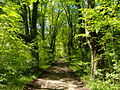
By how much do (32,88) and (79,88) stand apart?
2.91m

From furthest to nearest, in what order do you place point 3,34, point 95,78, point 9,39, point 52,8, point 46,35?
1. point 46,35
2. point 52,8
3. point 95,78
4. point 9,39
5. point 3,34

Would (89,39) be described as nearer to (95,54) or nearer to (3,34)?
(95,54)

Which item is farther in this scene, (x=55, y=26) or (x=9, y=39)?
(x=55, y=26)

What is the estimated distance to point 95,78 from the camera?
8109 mm

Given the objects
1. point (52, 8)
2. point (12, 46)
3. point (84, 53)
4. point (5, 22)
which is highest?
point (52, 8)

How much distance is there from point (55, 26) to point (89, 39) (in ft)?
50.8

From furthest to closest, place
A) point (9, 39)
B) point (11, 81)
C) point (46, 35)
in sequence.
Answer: point (46, 35)
point (11, 81)
point (9, 39)

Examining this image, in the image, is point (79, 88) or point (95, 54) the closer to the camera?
point (79, 88)

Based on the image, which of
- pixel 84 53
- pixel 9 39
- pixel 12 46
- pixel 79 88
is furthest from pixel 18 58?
pixel 84 53

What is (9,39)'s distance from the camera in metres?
6.09

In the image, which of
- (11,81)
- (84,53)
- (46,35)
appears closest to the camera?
(11,81)

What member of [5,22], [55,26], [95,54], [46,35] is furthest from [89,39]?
[46,35]

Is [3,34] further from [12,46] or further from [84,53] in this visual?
[84,53]

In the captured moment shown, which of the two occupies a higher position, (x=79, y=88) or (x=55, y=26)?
(x=55, y=26)
